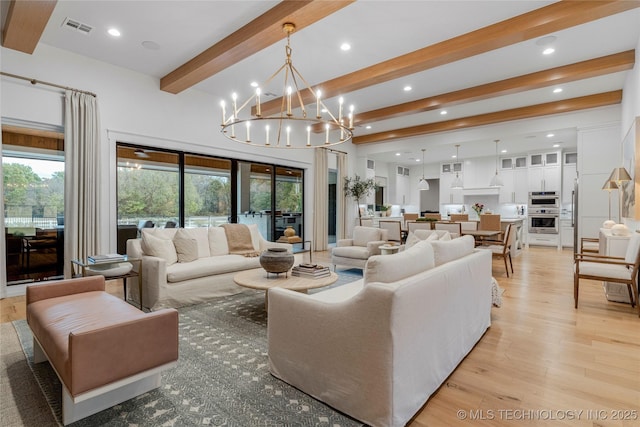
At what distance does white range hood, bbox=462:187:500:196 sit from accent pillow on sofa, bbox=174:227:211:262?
28.8 feet

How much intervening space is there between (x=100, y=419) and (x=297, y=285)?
1677 millimetres

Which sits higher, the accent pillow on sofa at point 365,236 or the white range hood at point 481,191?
the white range hood at point 481,191

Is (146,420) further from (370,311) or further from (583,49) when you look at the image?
(583,49)

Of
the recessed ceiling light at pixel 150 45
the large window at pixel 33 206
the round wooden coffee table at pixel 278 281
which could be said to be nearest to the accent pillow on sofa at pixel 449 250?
the round wooden coffee table at pixel 278 281

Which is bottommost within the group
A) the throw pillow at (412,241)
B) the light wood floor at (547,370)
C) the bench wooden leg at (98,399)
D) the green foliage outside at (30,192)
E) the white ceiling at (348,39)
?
the light wood floor at (547,370)

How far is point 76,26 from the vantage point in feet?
12.1

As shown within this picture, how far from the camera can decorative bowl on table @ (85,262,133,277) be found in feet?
11.0

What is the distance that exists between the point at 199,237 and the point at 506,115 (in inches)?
255

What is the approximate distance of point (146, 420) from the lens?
67.3 inches

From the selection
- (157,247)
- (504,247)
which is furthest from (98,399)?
(504,247)

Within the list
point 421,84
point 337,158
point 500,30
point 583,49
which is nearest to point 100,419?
point 500,30

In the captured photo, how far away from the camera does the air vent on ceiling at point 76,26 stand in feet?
11.8

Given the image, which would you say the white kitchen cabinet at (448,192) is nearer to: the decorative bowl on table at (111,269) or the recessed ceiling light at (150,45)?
the recessed ceiling light at (150,45)

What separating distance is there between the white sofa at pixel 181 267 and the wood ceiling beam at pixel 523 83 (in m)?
4.12
